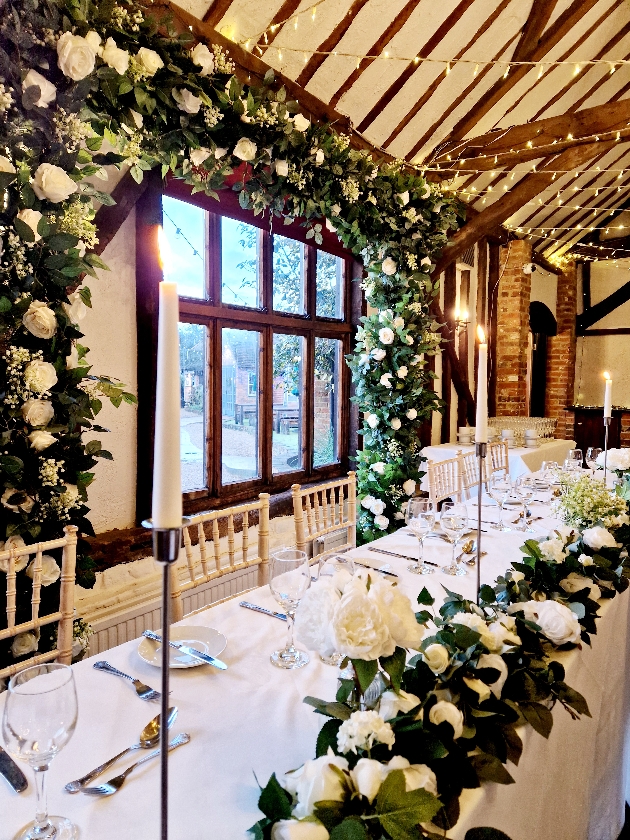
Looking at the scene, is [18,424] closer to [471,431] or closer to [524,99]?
[471,431]

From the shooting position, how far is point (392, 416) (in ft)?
13.1

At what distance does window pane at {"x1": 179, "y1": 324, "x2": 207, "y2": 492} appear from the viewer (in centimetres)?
338

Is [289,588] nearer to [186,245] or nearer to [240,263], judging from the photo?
[186,245]

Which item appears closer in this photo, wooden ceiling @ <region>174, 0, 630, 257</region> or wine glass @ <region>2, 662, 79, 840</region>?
wine glass @ <region>2, 662, 79, 840</region>

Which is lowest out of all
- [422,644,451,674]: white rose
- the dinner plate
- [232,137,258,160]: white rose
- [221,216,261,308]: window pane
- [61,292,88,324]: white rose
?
the dinner plate

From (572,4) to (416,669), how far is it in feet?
15.3

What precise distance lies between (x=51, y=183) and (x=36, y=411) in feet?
2.23

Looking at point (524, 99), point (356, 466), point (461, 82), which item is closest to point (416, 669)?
point (356, 466)

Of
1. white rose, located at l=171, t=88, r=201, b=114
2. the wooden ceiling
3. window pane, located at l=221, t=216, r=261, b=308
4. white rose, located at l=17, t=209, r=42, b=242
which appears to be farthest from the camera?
window pane, located at l=221, t=216, r=261, b=308

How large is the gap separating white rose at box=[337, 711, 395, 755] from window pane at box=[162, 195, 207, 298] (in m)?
2.79

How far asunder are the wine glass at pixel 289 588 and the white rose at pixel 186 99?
175 cm

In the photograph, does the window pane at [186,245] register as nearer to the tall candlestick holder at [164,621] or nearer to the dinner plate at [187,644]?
the dinner plate at [187,644]

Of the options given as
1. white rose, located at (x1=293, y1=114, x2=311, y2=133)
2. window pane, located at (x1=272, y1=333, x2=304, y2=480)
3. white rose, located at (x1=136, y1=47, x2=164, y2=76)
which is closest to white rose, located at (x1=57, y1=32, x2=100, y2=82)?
white rose, located at (x1=136, y1=47, x2=164, y2=76)

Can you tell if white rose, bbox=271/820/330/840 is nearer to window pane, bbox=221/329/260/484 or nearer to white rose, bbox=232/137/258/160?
white rose, bbox=232/137/258/160
